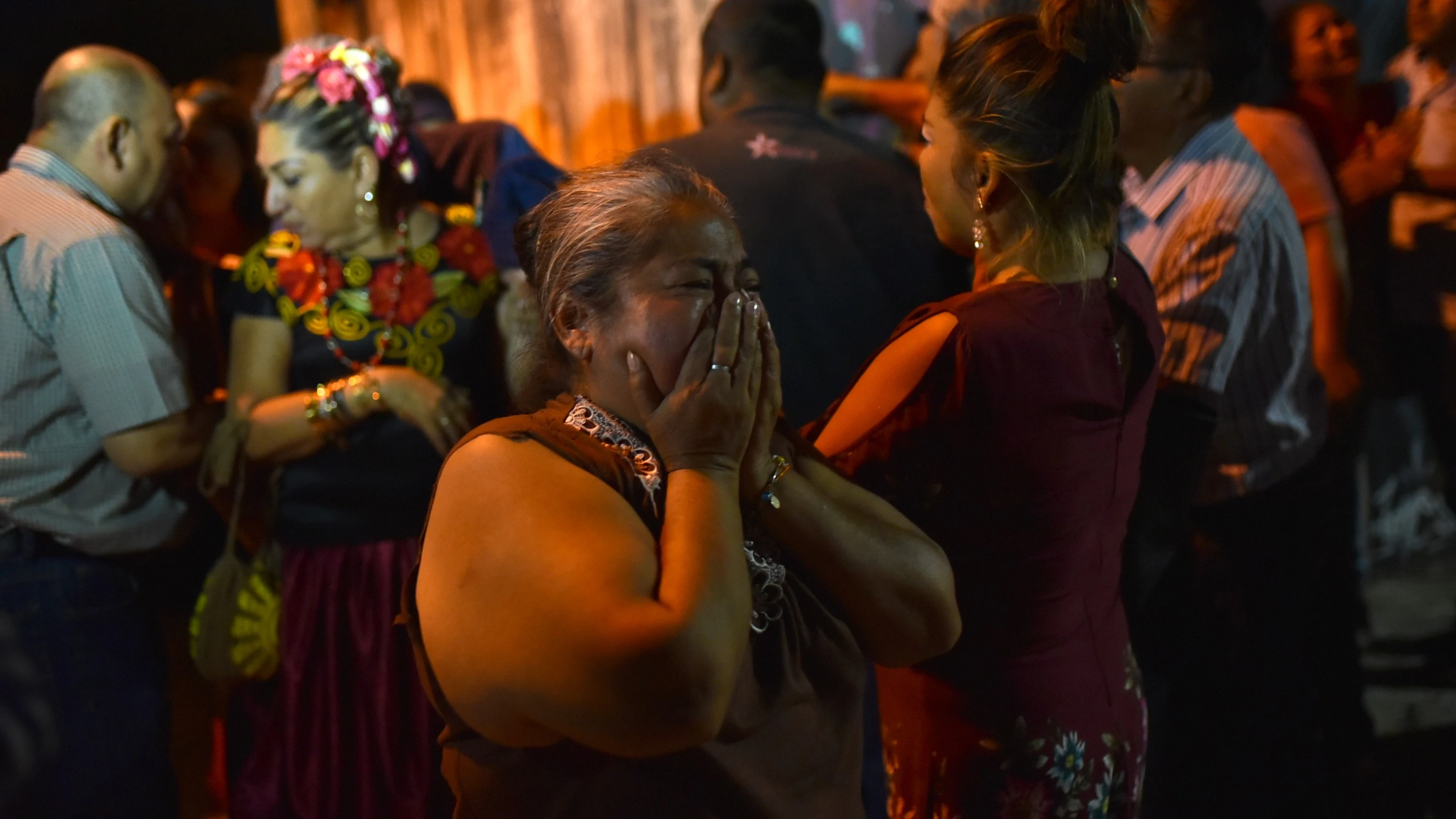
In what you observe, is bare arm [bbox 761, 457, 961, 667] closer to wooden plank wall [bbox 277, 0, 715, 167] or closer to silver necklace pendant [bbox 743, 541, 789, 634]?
silver necklace pendant [bbox 743, 541, 789, 634]

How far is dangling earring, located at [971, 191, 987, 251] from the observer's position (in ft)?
5.31

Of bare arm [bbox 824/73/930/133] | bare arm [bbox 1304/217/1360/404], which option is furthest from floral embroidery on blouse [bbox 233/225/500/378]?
bare arm [bbox 1304/217/1360/404]

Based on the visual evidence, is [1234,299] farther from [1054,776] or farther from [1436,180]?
[1436,180]

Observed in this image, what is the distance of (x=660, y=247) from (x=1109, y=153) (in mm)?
776

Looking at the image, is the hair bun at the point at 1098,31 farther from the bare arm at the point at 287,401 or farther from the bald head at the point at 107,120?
the bald head at the point at 107,120

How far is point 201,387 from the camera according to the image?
277cm

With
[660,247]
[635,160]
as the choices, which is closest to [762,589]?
[660,247]

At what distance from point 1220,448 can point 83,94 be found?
282 cm

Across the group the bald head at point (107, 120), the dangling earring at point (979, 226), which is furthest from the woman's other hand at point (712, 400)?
the bald head at point (107, 120)

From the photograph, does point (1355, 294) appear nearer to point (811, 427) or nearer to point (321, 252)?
point (811, 427)

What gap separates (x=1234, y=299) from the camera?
2.29 m

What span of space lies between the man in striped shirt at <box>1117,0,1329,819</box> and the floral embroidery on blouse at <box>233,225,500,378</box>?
1.55 metres

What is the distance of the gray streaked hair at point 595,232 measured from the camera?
129cm

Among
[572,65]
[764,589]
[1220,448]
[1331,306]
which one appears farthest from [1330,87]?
[764,589]
